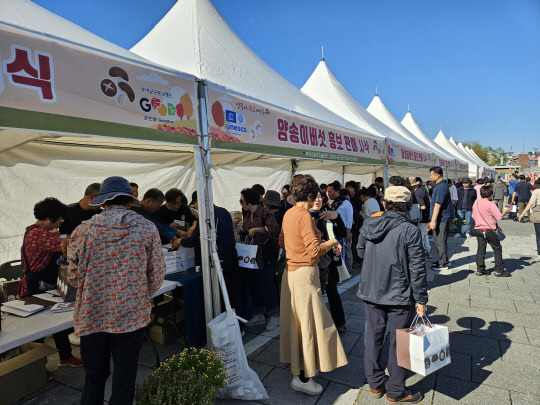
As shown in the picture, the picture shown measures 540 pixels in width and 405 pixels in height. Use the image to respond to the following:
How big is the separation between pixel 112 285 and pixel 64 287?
124cm

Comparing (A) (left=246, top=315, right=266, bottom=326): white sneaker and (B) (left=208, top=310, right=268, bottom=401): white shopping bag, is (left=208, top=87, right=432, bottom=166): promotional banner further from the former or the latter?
(A) (left=246, top=315, right=266, bottom=326): white sneaker

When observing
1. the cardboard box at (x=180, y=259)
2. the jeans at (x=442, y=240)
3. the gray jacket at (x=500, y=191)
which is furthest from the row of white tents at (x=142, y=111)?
the gray jacket at (x=500, y=191)

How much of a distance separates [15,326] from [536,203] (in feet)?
27.1

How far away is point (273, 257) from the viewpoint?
13.2ft

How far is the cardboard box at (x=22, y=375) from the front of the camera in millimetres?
2643

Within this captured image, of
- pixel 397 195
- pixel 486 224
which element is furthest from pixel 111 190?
pixel 486 224

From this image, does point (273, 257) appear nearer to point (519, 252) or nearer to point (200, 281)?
point (200, 281)

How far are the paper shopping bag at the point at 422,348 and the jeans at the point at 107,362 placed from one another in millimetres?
1820

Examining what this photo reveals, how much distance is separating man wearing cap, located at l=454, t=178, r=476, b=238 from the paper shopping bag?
8.77 meters

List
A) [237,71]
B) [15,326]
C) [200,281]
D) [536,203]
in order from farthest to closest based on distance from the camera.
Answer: [536,203], [237,71], [200,281], [15,326]

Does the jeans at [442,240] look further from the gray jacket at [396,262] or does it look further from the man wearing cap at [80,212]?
the man wearing cap at [80,212]

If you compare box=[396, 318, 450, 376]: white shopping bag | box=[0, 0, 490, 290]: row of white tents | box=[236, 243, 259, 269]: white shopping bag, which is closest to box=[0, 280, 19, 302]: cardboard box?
box=[0, 0, 490, 290]: row of white tents

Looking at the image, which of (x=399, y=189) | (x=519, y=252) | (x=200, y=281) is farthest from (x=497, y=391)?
(x=519, y=252)

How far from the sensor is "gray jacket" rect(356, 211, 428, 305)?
7.57 ft
